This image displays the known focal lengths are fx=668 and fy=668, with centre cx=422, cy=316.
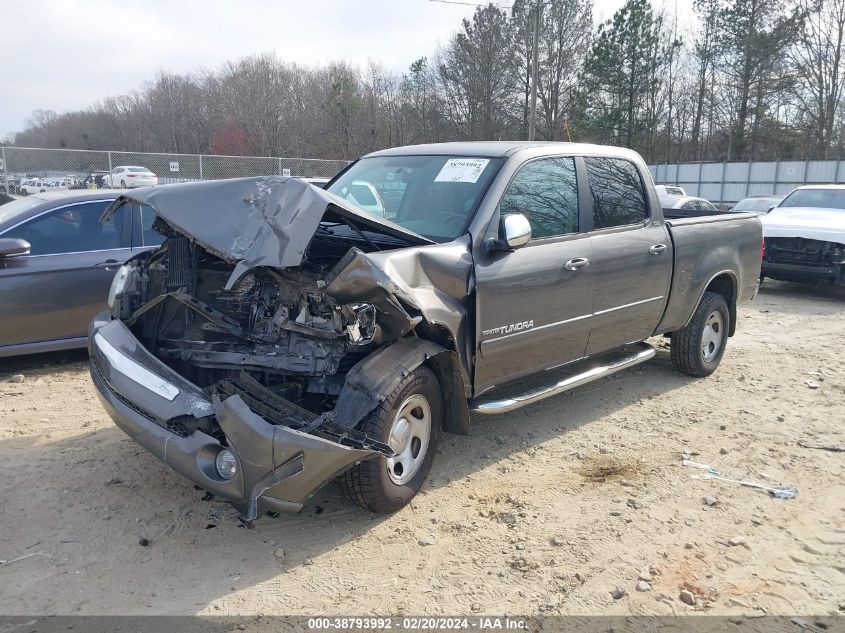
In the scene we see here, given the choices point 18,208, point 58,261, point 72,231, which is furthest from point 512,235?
point 18,208

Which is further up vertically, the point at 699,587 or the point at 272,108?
the point at 272,108

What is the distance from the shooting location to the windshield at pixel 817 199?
1225 cm

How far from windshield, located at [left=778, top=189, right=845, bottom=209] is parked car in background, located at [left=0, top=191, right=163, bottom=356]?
1163cm

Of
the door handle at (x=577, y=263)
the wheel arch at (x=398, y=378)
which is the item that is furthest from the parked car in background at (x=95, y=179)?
the wheel arch at (x=398, y=378)

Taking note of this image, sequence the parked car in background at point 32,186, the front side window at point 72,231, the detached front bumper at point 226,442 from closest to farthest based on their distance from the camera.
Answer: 1. the detached front bumper at point 226,442
2. the front side window at point 72,231
3. the parked car in background at point 32,186

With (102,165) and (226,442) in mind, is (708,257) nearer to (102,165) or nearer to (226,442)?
(226,442)

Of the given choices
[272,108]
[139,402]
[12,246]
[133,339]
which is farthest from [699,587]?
[272,108]

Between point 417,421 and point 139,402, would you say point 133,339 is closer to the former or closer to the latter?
point 139,402

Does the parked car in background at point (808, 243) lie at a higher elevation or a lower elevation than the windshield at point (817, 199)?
lower

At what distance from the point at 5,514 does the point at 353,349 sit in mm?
2169

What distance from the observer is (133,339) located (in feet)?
12.6

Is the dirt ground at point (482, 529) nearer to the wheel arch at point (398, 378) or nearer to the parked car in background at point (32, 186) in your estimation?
the wheel arch at point (398, 378)

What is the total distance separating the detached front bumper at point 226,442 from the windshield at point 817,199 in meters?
12.1

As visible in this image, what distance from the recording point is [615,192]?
5348 mm
